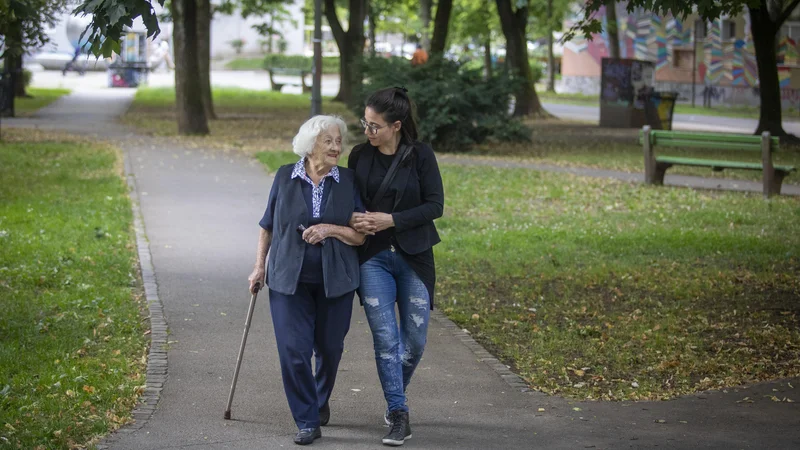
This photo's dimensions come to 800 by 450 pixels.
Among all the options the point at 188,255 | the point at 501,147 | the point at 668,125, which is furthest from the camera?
the point at 668,125

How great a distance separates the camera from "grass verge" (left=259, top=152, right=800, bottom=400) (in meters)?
7.11

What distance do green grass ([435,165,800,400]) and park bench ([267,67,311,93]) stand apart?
33.8m

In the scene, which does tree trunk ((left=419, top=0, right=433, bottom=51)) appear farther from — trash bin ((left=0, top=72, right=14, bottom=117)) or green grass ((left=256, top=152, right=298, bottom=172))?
green grass ((left=256, top=152, right=298, bottom=172))

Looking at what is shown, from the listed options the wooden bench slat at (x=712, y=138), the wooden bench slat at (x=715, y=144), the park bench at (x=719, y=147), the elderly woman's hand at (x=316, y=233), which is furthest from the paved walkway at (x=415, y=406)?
the wooden bench slat at (x=715, y=144)

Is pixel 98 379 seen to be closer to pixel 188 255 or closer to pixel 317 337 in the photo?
pixel 317 337

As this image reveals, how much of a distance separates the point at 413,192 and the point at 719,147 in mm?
11726

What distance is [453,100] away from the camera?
68.4ft

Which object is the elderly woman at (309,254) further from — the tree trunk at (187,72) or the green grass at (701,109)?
the green grass at (701,109)

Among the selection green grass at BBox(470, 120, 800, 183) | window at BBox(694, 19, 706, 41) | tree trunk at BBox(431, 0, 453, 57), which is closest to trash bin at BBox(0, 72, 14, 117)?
tree trunk at BBox(431, 0, 453, 57)

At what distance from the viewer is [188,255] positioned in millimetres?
10688

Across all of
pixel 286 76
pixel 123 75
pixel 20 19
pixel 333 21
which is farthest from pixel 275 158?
pixel 286 76

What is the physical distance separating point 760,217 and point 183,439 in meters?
9.51

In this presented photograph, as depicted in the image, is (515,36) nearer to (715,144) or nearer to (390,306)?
(715,144)

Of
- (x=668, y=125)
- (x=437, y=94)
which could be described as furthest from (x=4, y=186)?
(x=668, y=125)
